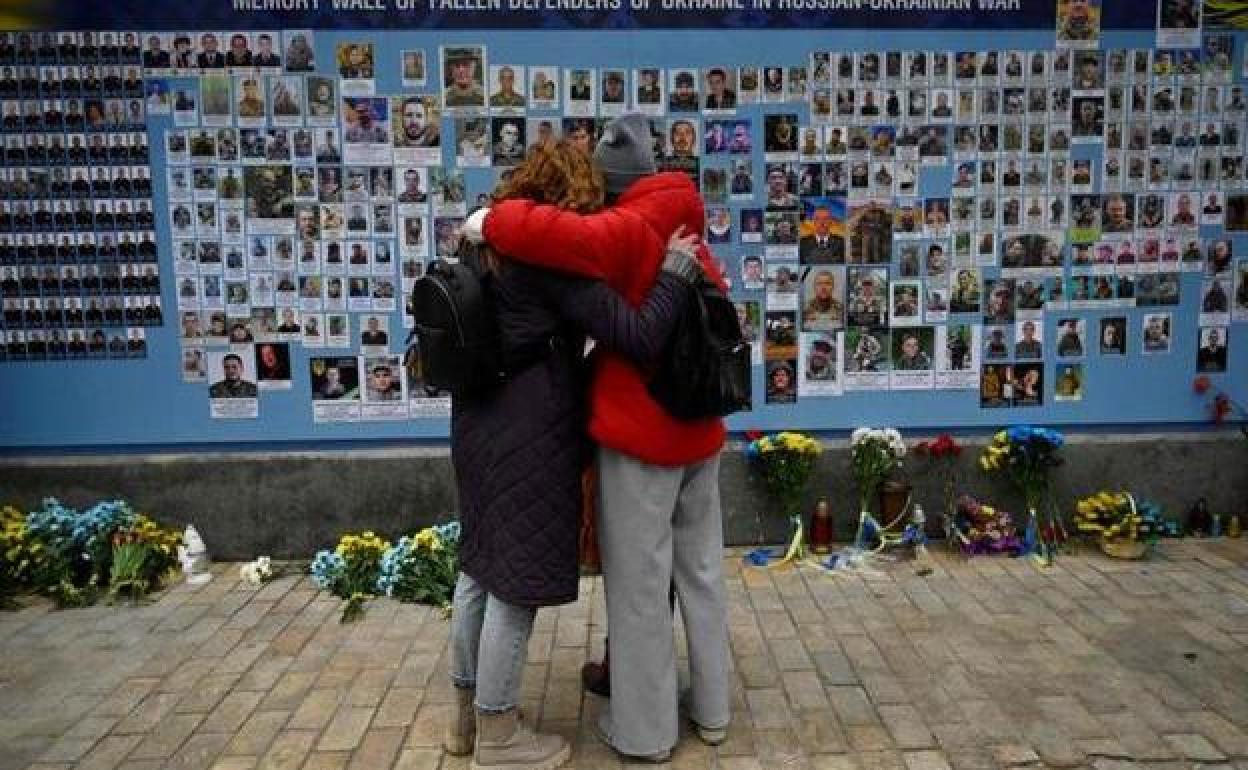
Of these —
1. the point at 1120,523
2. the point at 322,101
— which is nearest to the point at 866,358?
the point at 1120,523

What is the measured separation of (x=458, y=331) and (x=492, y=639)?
92 cm

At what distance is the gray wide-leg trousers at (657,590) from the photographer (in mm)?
3254

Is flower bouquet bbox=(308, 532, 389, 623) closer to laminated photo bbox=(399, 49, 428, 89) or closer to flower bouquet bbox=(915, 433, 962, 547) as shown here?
laminated photo bbox=(399, 49, 428, 89)

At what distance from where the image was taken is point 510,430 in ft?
10.4

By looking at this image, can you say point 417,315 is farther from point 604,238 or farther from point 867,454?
point 867,454

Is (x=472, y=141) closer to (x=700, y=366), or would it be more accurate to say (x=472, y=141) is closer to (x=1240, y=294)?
(x=700, y=366)

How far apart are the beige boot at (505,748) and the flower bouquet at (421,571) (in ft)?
4.70

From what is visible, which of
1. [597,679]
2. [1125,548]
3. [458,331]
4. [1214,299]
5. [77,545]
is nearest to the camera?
[458,331]

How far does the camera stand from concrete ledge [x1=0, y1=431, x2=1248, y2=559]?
516 centimetres

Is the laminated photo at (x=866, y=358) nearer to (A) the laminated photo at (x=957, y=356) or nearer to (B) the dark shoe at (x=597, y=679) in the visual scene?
(A) the laminated photo at (x=957, y=356)

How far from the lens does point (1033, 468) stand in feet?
17.0

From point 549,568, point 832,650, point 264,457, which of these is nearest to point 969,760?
point 832,650

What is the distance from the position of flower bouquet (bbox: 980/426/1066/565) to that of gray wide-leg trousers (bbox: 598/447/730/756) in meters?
2.32

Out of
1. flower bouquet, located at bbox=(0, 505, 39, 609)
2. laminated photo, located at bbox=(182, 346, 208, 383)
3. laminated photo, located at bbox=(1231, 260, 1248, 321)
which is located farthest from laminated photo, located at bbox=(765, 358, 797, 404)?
flower bouquet, located at bbox=(0, 505, 39, 609)
